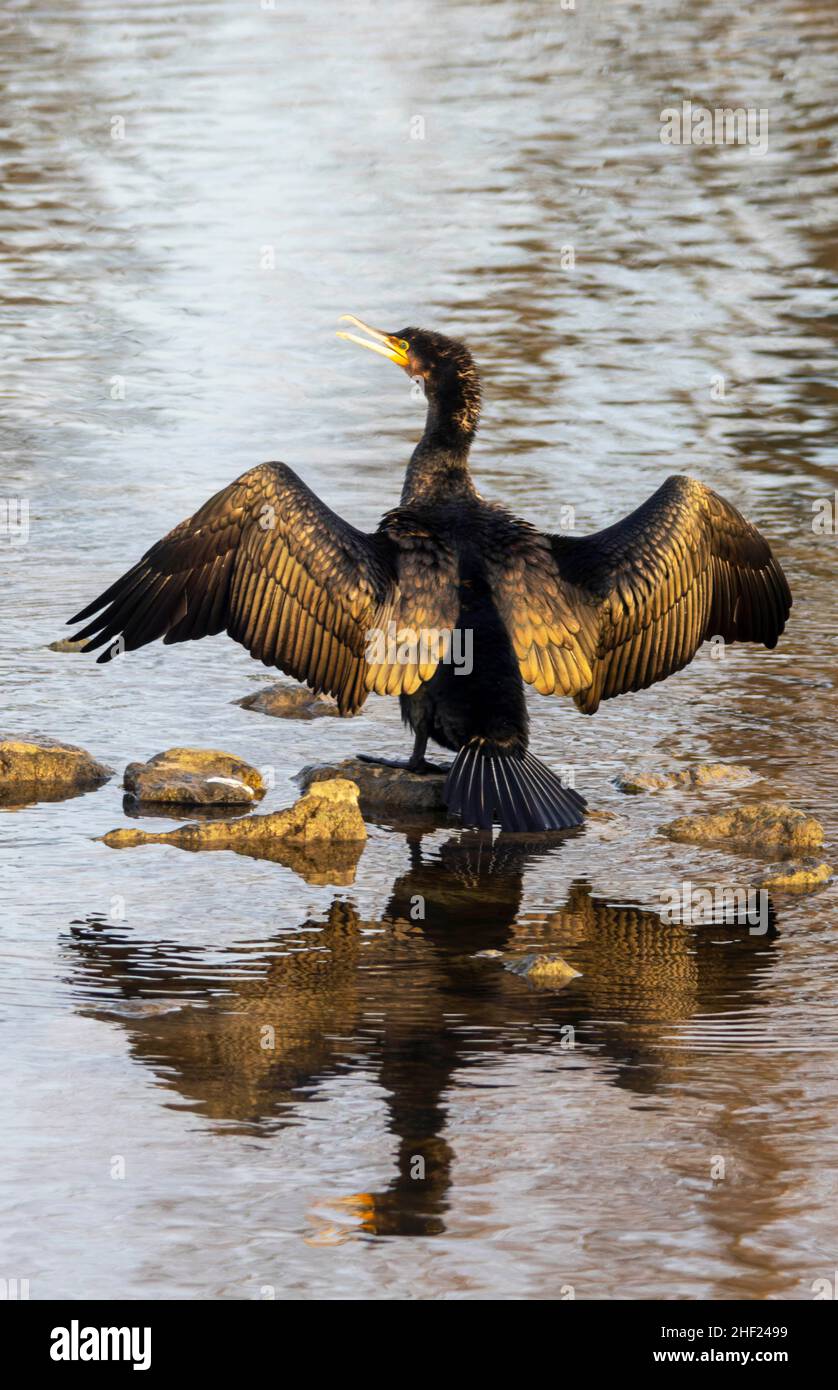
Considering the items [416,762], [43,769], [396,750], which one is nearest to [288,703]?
[396,750]

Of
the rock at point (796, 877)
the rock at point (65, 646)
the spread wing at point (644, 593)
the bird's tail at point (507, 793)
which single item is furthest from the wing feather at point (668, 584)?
the rock at point (65, 646)

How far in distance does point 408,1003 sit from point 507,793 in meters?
1.29

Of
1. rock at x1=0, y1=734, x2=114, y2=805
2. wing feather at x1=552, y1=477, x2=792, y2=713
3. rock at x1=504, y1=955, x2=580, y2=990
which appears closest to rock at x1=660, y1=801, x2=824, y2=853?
wing feather at x1=552, y1=477, x2=792, y2=713

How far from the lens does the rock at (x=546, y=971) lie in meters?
6.21

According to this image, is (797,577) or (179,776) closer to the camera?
(179,776)

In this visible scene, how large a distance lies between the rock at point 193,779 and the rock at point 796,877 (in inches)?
68.5

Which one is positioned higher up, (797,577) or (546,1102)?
(797,577)

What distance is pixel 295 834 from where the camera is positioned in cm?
737

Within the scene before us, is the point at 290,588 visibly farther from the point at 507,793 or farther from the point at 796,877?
the point at 796,877

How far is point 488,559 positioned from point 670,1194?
3.02 meters

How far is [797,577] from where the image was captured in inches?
408

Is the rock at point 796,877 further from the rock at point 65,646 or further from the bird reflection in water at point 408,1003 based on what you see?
the rock at point 65,646

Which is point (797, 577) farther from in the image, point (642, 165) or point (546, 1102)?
point (642, 165)
